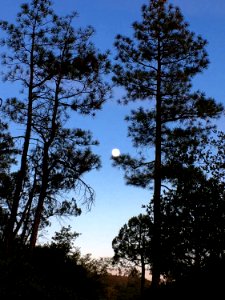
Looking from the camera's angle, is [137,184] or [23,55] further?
[137,184]

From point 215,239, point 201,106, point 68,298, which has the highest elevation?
point 201,106

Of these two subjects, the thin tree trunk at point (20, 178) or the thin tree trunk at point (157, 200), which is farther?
the thin tree trunk at point (157, 200)

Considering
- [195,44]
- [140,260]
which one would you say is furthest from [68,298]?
[140,260]

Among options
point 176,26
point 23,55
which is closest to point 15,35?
point 23,55

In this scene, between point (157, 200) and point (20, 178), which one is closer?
point (20, 178)

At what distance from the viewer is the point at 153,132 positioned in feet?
61.9

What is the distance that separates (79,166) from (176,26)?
854cm

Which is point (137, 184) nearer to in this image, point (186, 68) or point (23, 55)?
point (186, 68)

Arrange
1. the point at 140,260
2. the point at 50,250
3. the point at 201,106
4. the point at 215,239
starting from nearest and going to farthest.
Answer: the point at 215,239 → the point at 201,106 → the point at 50,250 → the point at 140,260

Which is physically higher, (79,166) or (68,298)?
(79,166)

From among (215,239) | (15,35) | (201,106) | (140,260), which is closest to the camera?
(215,239)

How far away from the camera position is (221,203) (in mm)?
13836

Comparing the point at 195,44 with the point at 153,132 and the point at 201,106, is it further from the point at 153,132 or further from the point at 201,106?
the point at 153,132

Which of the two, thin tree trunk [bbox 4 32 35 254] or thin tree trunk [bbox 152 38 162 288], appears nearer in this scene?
thin tree trunk [bbox 4 32 35 254]
